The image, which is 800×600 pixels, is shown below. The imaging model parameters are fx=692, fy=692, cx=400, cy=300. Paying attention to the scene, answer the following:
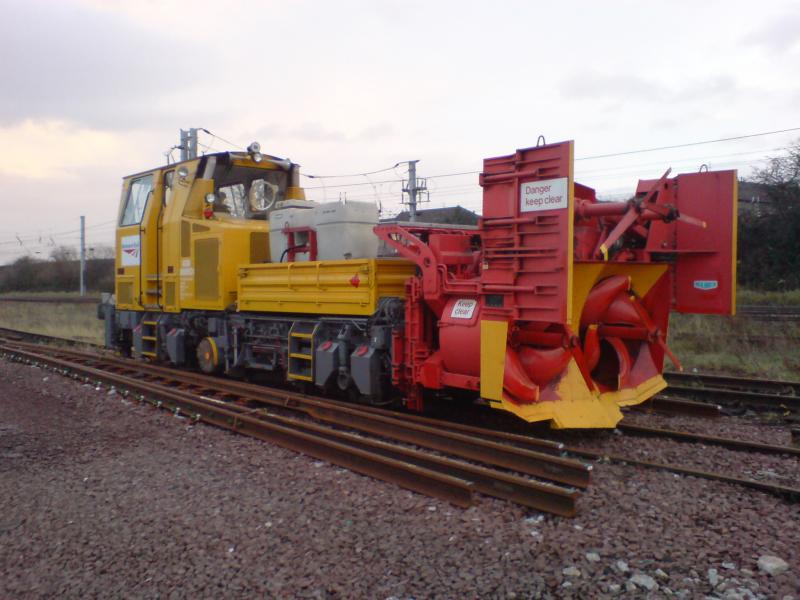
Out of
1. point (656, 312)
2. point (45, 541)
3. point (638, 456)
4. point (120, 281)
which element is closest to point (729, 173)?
point (656, 312)

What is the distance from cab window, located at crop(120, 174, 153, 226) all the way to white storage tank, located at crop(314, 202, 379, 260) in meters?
4.36

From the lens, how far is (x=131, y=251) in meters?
11.9

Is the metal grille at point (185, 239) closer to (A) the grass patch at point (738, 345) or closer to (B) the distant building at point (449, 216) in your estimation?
(A) the grass patch at point (738, 345)

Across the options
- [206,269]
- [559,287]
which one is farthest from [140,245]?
[559,287]

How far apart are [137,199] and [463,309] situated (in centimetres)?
754

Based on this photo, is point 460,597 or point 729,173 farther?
point 729,173

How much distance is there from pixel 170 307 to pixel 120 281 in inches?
80.5

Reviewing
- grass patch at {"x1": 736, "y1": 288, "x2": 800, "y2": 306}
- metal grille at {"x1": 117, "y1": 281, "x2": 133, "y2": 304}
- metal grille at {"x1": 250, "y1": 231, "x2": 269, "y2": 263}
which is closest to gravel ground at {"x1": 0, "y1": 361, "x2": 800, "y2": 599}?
metal grille at {"x1": 250, "y1": 231, "x2": 269, "y2": 263}

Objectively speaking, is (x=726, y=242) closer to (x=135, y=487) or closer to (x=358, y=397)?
(x=358, y=397)

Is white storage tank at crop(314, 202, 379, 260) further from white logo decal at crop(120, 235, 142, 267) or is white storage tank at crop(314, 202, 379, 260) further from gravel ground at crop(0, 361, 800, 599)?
white logo decal at crop(120, 235, 142, 267)

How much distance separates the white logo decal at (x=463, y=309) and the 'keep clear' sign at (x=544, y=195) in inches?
41.2

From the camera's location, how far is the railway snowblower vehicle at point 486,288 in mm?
6227

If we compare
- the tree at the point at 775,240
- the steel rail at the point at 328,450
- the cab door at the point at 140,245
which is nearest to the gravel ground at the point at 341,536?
the steel rail at the point at 328,450

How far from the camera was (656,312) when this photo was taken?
7.53 metres
